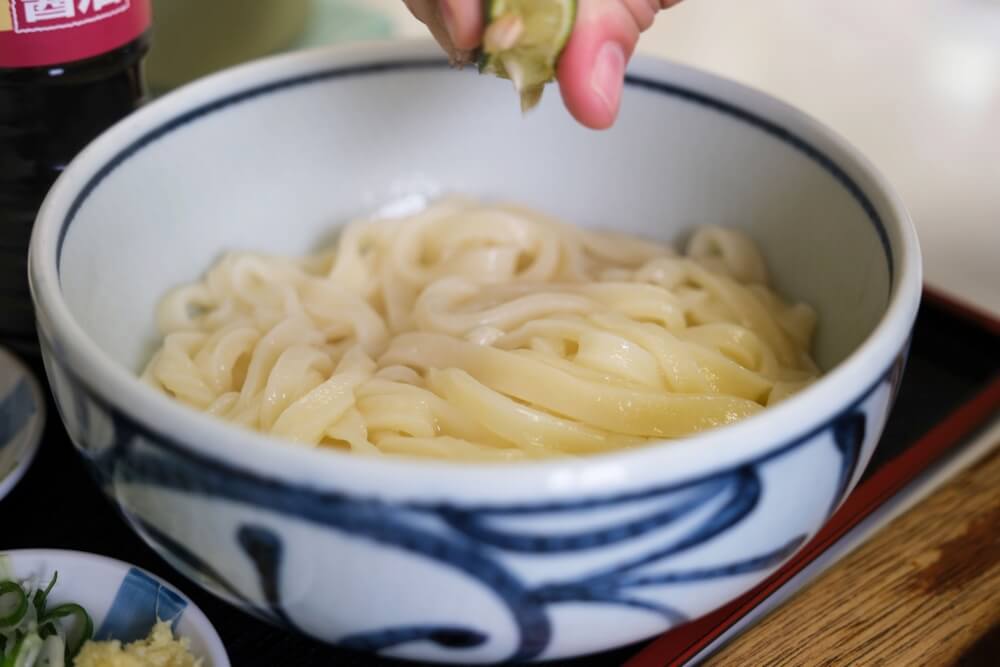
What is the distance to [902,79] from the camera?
6.67 ft

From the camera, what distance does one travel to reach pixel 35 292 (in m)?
0.78

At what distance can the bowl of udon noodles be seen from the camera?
629mm

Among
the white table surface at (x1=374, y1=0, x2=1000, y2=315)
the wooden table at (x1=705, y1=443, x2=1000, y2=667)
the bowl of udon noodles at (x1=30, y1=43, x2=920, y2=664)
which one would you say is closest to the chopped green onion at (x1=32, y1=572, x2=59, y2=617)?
the bowl of udon noodles at (x1=30, y1=43, x2=920, y2=664)

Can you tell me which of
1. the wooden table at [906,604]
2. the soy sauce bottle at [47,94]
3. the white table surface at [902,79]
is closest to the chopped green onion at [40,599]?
the soy sauce bottle at [47,94]

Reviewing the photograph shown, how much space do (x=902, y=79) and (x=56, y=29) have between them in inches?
63.4

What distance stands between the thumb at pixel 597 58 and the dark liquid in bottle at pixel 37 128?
1.80ft

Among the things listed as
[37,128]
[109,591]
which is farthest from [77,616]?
[37,128]

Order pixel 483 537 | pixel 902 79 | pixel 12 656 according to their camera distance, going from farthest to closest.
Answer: pixel 902 79
pixel 12 656
pixel 483 537

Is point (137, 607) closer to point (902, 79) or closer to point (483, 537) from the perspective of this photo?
point (483, 537)

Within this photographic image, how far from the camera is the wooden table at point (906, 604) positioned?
0.85 metres

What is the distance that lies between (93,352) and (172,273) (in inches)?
18.5

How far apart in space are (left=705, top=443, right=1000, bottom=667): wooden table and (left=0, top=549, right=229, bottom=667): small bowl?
0.45m

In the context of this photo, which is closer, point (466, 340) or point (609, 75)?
A: point (609, 75)

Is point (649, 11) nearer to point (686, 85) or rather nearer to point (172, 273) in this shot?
point (686, 85)
